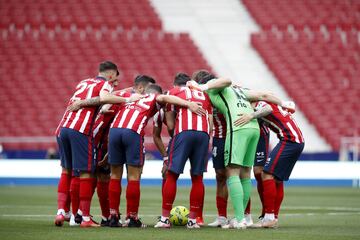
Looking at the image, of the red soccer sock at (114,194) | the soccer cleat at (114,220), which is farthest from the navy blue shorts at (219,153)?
the soccer cleat at (114,220)

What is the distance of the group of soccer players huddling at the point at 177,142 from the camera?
1113 centimetres

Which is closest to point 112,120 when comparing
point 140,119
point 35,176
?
point 140,119

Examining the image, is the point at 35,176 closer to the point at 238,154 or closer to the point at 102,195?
the point at 102,195

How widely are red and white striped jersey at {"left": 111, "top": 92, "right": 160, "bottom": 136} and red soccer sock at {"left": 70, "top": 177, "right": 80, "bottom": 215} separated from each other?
0.93m

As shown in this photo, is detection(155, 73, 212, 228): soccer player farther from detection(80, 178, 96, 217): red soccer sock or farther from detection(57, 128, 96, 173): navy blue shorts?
detection(57, 128, 96, 173): navy blue shorts

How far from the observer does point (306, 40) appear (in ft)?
105

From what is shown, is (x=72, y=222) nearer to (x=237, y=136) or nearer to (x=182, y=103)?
(x=182, y=103)

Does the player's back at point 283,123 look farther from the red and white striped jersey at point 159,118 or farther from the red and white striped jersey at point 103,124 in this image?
the red and white striped jersey at point 103,124

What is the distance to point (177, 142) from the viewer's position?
36.6 feet

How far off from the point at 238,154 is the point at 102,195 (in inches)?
86.0

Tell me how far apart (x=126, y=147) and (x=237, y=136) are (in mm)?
1480

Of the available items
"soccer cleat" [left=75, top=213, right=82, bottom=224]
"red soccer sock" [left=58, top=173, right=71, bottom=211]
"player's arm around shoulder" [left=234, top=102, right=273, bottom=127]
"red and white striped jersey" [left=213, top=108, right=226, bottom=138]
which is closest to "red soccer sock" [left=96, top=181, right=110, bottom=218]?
"soccer cleat" [left=75, top=213, right=82, bottom=224]

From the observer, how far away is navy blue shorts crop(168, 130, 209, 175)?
11.1 metres

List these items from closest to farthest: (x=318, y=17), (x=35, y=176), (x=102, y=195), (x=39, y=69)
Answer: (x=102, y=195), (x=35, y=176), (x=39, y=69), (x=318, y=17)
